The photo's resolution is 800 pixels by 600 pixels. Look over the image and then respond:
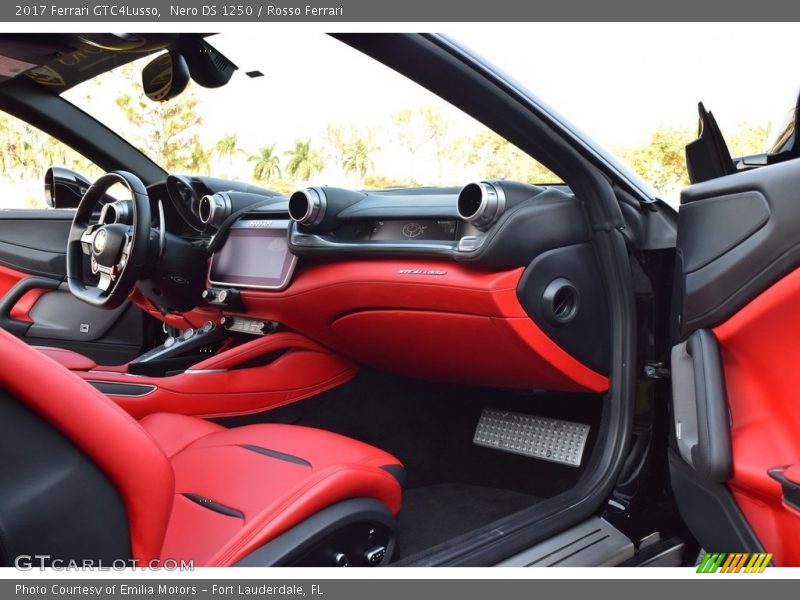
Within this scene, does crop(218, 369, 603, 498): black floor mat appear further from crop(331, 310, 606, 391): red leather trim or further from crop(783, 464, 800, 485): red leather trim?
crop(783, 464, 800, 485): red leather trim

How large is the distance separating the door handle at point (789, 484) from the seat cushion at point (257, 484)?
0.76 meters

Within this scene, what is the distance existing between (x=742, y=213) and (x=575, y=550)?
2.82ft

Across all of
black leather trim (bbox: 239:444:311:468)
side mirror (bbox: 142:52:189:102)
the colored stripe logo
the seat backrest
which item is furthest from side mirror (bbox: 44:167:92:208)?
the colored stripe logo

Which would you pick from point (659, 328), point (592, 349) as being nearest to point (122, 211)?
point (592, 349)

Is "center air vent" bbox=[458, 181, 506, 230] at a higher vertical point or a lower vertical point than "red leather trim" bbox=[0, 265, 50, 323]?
higher

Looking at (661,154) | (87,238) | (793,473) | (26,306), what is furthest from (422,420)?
(661,154)

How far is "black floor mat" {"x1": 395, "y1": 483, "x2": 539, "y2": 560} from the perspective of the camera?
2.09 m

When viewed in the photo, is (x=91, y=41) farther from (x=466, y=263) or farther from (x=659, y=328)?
(x=659, y=328)

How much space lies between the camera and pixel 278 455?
4.96 ft

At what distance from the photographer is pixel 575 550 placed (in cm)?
164

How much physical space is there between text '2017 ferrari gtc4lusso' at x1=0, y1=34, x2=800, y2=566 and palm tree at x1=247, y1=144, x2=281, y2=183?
7.93ft

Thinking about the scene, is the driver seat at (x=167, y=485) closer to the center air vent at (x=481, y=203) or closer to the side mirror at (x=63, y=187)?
the center air vent at (x=481, y=203)

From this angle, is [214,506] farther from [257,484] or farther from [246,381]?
[246,381]

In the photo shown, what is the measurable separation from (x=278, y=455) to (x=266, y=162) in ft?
16.5
